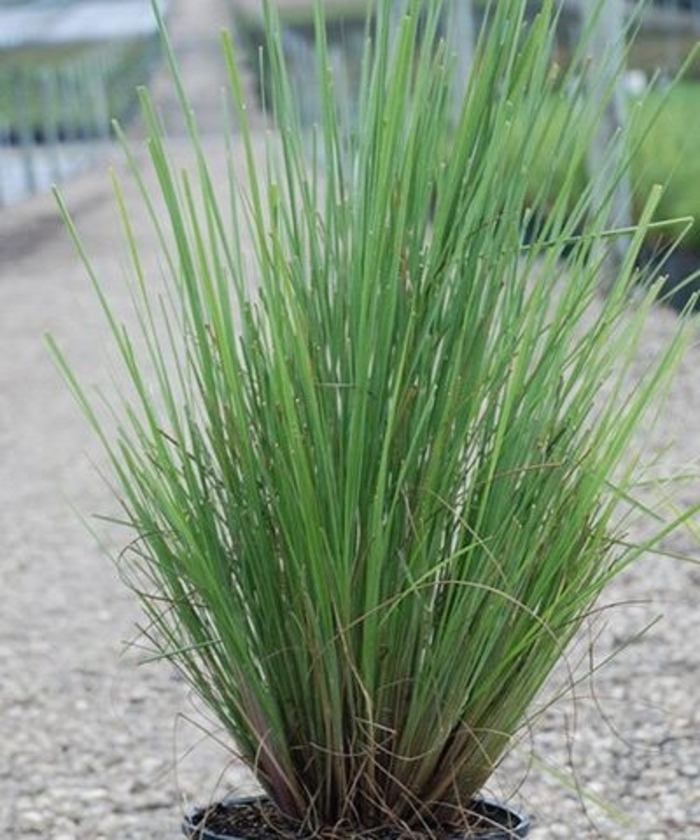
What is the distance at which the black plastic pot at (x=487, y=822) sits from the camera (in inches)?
77.7

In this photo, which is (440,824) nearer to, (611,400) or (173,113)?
(611,400)

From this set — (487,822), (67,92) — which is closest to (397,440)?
(487,822)

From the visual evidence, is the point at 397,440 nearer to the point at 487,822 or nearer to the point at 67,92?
the point at 487,822

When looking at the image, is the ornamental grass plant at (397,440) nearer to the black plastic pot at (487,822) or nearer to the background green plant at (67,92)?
the black plastic pot at (487,822)

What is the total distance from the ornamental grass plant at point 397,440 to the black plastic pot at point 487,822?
37 mm

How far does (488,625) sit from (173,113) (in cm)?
2602

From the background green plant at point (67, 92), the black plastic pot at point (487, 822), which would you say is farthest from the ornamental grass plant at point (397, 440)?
the background green plant at point (67, 92)

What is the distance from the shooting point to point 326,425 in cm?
190

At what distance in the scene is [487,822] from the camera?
79.9 inches

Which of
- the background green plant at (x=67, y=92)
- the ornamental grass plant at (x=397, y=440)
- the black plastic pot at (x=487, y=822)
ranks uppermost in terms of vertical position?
the ornamental grass plant at (x=397, y=440)

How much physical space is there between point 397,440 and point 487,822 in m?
0.39

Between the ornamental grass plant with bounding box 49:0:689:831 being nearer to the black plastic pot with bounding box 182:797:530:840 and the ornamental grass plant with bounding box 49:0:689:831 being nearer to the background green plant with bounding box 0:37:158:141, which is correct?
the black plastic pot with bounding box 182:797:530:840

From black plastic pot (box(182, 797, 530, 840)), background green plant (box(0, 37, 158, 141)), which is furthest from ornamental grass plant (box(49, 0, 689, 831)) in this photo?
background green plant (box(0, 37, 158, 141))

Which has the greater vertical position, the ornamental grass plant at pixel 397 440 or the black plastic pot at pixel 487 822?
the ornamental grass plant at pixel 397 440
